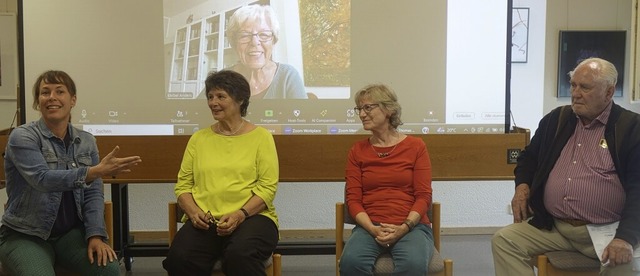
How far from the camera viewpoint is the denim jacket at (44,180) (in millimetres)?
2488

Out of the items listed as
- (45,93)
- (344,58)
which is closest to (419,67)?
(344,58)

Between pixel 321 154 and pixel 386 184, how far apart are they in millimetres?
769

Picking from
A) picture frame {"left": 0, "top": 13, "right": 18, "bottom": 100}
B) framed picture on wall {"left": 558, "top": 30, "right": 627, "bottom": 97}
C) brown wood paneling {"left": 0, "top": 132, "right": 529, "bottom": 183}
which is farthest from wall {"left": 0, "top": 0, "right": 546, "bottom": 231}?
brown wood paneling {"left": 0, "top": 132, "right": 529, "bottom": 183}

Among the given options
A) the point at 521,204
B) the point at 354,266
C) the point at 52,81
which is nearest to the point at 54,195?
the point at 52,81

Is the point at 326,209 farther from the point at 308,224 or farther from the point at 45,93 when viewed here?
the point at 45,93

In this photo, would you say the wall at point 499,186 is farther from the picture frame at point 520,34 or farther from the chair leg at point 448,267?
the chair leg at point 448,267

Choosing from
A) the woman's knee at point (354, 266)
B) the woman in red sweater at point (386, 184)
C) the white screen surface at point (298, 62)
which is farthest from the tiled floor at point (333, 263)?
the woman's knee at point (354, 266)

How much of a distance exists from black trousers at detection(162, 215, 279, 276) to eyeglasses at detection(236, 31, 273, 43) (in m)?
1.18

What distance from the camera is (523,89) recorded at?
4641 millimetres

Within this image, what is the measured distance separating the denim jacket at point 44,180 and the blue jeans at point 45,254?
4 cm

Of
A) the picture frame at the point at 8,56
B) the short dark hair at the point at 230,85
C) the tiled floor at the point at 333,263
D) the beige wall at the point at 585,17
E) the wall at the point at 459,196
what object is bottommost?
the tiled floor at the point at 333,263

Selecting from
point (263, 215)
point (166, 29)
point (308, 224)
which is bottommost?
point (308, 224)

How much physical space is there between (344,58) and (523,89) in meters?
1.65

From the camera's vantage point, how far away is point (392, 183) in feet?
9.52
